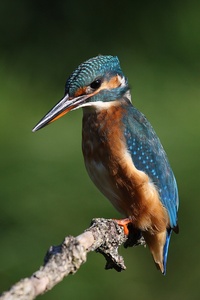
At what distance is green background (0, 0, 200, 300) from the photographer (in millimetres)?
3303

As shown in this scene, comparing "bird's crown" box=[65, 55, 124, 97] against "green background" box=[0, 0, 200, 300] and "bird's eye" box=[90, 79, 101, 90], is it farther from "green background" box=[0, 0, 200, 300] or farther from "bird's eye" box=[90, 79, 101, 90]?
"green background" box=[0, 0, 200, 300]

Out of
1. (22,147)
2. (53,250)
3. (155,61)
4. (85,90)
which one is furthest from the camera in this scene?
(155,61)

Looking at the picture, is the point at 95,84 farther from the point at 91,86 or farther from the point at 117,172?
the point at 117,172

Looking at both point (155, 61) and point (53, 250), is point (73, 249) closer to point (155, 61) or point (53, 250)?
point (53, 250)

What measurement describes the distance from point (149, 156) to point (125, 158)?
13cm

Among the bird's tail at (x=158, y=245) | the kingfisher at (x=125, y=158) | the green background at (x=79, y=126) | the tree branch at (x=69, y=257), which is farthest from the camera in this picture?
the green background at (x=79, y=126)

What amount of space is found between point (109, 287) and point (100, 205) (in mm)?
307

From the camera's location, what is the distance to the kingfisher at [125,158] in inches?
105

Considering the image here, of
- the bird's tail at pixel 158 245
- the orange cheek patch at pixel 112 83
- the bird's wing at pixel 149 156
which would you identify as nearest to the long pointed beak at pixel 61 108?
the orange cheek patch at pixel 112 83

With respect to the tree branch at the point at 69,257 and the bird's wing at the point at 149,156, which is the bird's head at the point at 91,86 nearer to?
the bird's wing at the point at 149,156

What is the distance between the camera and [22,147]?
138 inches

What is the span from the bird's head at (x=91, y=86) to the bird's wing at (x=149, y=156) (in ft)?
0.33

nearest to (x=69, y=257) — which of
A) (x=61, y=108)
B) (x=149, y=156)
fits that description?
(x=61, y=108)

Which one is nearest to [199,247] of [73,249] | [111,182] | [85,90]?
[111,182]
